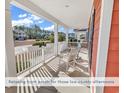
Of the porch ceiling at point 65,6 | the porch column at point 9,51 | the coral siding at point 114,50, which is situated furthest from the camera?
the porch ceiling at point 65,6

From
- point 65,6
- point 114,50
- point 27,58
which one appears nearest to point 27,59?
point 27,58

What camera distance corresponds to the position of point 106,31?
4.41ft

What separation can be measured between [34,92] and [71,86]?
0.97 metres

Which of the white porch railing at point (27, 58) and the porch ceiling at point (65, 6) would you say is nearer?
the white porch railing at point (27, 58)

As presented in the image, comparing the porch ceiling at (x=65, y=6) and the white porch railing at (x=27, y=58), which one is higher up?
the porch ceiling at (x=65, y=6)

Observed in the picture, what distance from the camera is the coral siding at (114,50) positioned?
4.12 ft

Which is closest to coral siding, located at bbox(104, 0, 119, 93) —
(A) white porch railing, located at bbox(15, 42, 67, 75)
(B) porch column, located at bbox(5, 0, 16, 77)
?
(B) porch column, located at bbox(5, 0, 16, 77)

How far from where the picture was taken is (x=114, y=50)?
1343mm

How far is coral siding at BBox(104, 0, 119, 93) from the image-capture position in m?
1.26

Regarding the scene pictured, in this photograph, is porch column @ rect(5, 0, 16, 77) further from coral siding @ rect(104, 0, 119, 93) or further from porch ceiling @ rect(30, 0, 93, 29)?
coral siding @ rect(104, 0, 119, 93)

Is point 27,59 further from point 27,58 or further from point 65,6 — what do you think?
point 65,6

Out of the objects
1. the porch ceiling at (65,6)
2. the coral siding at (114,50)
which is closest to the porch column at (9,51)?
the porch ceiling at (65,6)

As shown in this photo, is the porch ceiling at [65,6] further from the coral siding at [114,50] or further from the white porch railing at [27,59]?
the coral siding at [114,50]
